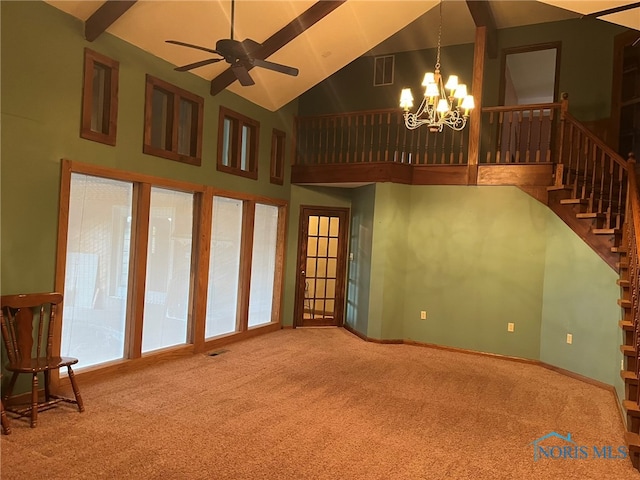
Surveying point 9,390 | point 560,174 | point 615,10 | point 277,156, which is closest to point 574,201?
point 560,174

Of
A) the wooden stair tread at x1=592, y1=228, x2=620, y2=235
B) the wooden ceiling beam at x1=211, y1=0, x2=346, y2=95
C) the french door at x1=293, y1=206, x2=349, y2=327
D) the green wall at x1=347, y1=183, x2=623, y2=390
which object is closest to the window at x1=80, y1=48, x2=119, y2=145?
the wooden ceiling beam at x1=211, y1=0, x2=346, y2=95

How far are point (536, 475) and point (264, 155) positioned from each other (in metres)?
5.53

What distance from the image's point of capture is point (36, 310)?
419 centimetres

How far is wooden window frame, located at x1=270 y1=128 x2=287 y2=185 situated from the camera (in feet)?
24.6

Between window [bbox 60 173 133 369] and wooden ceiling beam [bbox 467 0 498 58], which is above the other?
wooden ceiling beam [bbox 467 0 498 58]

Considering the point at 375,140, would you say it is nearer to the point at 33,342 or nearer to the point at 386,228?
the point at 386,228

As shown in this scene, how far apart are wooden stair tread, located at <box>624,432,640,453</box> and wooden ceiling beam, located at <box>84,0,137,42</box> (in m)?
5.51

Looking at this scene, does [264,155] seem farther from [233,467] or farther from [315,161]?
[233,467]

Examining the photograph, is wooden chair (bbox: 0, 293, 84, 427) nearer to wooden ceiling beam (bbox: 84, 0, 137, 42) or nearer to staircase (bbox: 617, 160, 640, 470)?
wooden ceiling beam (bbox: 84, 0, 137, 42)

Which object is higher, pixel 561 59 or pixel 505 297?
pixel 561 59

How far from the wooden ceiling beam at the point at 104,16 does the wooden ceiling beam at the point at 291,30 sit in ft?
4.79

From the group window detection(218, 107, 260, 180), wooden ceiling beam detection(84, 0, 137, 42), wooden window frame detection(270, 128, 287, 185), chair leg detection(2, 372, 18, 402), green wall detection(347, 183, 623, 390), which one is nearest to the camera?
chair leg detection(2, 372, 18, 402)

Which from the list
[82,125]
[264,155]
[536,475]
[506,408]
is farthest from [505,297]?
[82,125]

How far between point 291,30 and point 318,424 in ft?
14.5
